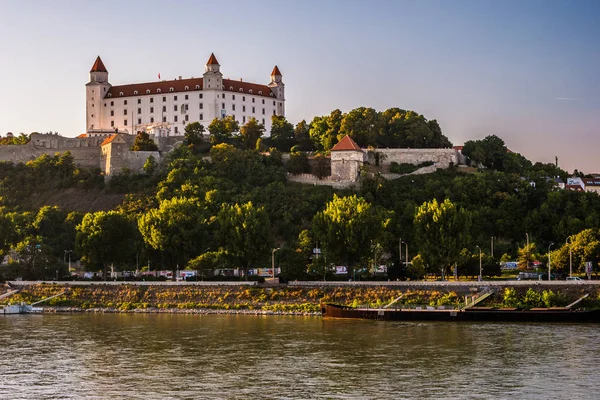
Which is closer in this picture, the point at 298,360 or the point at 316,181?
the point at 298,360

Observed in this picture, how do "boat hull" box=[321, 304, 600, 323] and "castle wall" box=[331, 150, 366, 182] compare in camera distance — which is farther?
"castle wall" box=[331, 150, 366, 182]

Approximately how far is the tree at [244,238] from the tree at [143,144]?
3794 centimetres

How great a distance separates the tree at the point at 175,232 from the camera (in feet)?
248

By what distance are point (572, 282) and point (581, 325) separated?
5767 mm

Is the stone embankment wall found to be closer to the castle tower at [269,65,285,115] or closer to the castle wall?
the castle tower at [269,65,285,115]

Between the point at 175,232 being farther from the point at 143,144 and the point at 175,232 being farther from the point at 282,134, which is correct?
the point at 282,134

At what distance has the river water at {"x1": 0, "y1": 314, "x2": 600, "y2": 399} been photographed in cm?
3541

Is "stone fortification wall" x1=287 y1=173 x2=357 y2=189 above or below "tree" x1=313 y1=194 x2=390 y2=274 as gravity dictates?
above

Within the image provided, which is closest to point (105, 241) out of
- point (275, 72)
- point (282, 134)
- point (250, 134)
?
point (250, 134)

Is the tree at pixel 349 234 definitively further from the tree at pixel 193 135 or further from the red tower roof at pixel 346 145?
the tree at pixel 193 135

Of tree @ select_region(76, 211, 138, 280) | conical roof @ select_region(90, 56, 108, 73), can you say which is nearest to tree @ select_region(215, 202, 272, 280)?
tree @ select_region(76, 211, 138, 280)

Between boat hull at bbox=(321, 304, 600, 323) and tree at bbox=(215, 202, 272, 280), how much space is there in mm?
12060

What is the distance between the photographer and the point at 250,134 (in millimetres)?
113125

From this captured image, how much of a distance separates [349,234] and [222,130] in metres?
45.4
